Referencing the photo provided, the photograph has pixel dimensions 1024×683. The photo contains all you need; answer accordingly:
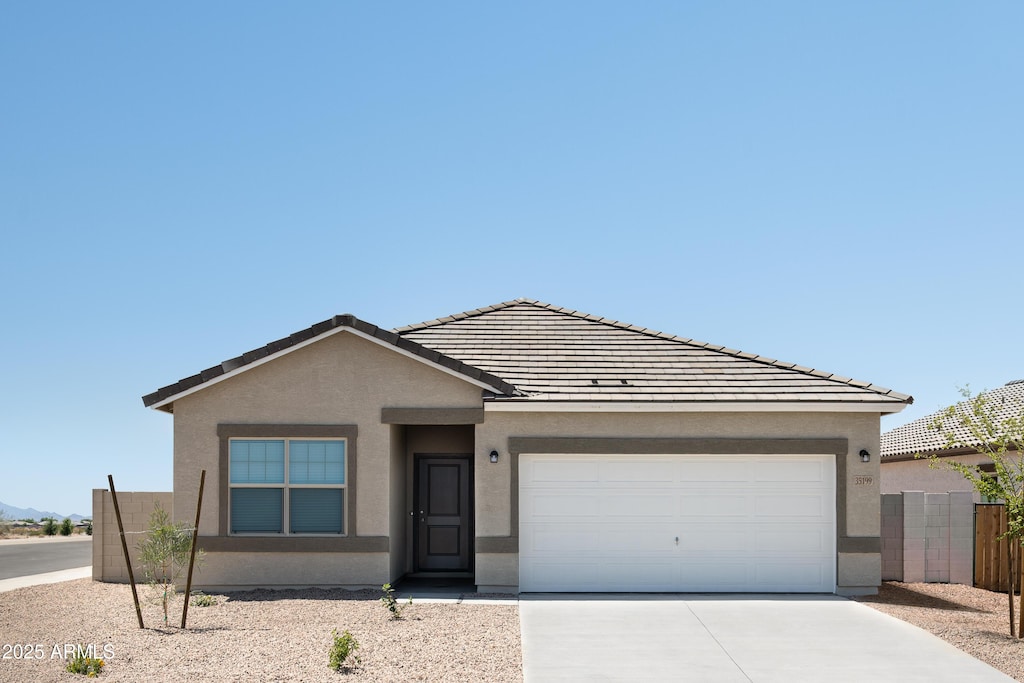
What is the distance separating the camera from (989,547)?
52.3 feet

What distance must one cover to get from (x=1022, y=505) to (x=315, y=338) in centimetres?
961

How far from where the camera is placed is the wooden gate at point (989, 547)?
15.6 meters

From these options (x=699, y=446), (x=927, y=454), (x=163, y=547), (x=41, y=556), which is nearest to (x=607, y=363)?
(x=699, y=446)

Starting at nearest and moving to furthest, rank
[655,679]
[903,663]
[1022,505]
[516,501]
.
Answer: [655,679] → [903,663] → [1022,505] → [516,501]

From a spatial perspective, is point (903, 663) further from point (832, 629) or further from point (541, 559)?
point (541, 559)

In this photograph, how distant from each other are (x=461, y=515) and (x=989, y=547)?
8835 millimetres

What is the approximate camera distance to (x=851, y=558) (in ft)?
46.9

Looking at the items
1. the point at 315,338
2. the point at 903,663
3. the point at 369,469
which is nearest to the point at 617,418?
the point at 369,469

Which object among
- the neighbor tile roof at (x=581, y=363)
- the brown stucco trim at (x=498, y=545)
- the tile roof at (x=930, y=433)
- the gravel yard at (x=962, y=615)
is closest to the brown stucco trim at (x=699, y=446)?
the neighbor tile roof at (x=581, y=363)

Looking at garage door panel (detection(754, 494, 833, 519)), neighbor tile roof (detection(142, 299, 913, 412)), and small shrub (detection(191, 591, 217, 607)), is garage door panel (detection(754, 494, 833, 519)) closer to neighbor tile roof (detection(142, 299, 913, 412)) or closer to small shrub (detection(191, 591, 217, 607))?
neighbor tile roof (detection(142, 299, 913, 412))

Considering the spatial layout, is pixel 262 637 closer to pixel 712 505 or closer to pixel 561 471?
pixel 561 471

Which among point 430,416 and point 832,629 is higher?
point 430,416

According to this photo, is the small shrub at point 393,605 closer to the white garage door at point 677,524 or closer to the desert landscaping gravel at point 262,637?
the desert landscaping gravel at point 262,637

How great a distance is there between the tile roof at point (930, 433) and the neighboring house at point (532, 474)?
9.37 metres
